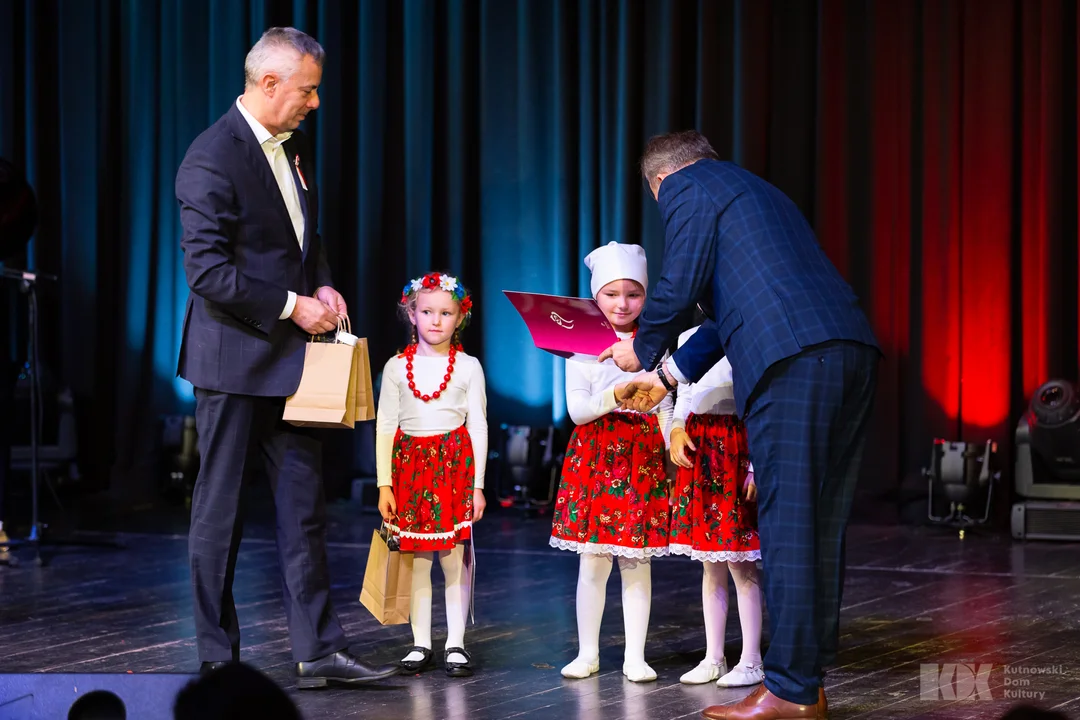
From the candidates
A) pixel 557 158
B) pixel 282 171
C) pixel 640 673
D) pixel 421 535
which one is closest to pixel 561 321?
pixel 421 535

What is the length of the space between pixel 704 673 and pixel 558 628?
744 mm

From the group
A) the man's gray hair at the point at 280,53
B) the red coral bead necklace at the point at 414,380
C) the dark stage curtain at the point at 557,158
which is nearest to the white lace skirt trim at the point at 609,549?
the red coral bead necklace at the point at 414,380

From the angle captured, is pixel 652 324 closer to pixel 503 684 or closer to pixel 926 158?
pixel 503 684

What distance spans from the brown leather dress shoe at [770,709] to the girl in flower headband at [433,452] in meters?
0.79

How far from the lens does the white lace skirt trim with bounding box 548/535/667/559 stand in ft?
10.2

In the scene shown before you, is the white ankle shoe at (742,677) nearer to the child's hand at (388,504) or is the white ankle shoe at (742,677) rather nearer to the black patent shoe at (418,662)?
the black patent shoe at (418,662)

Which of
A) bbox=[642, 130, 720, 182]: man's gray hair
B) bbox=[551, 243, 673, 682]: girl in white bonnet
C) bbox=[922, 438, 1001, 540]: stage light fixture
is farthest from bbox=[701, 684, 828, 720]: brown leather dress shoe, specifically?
bbox=[922, 438, 1001, 540]: stage light fixture

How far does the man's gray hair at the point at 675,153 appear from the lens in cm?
287

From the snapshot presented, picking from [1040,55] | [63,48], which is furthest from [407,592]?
[63,48]

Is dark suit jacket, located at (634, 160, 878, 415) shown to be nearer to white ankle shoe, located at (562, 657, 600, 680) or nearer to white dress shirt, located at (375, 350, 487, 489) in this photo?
white dress shirt, located at (375, 350, 487, 489)

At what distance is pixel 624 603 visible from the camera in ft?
10.3

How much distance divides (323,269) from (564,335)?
0.64 m

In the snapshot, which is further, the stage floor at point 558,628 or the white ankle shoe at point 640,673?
the white ankle shoe at point 640,673

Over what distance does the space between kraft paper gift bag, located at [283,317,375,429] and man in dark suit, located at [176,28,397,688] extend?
28 mm
